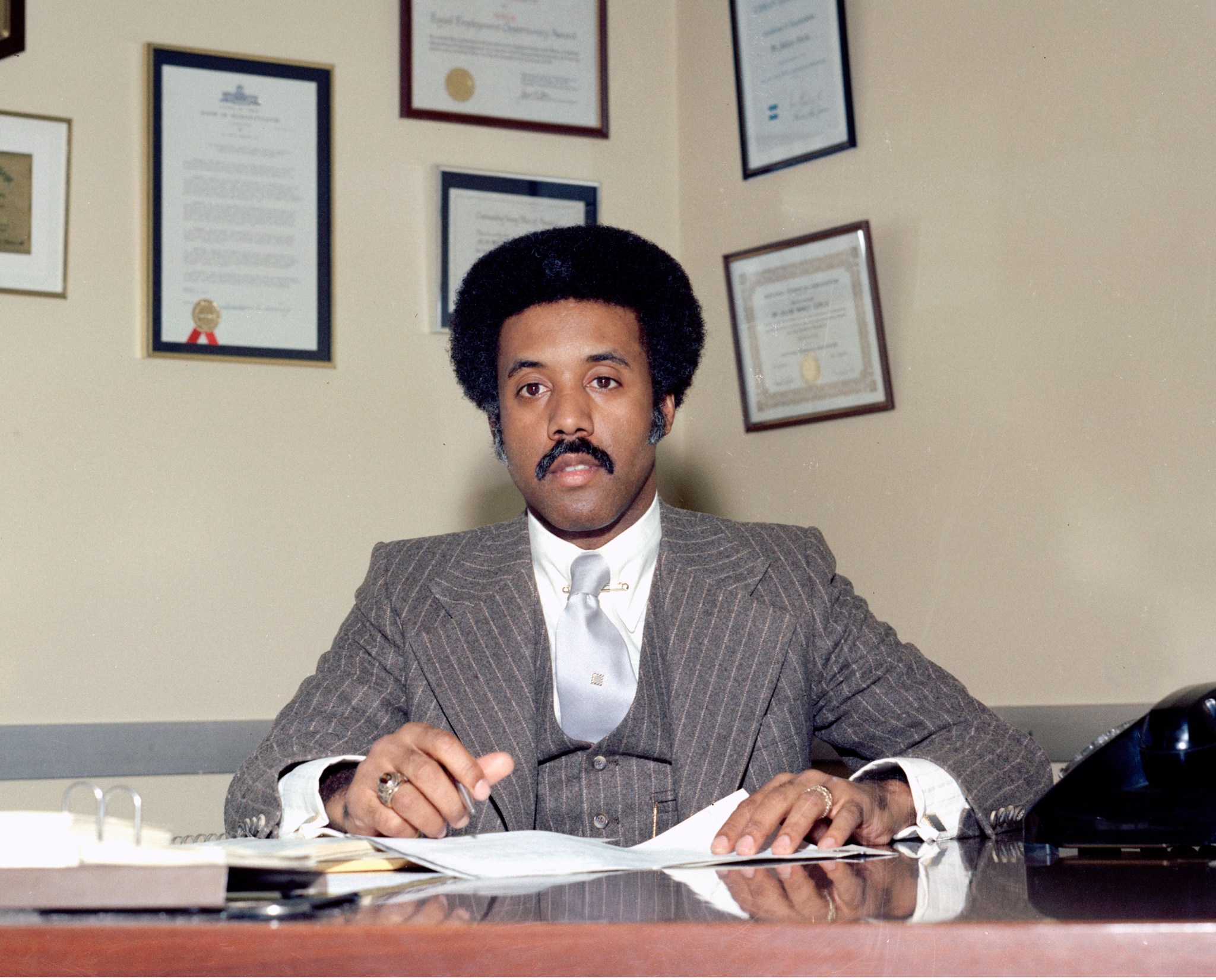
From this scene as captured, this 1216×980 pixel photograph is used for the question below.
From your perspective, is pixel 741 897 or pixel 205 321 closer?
pixel 741 897

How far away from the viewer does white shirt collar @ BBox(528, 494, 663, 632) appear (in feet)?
6.09

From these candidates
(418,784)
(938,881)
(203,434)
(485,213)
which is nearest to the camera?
(938,881)

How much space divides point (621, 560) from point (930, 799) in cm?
Result: 64

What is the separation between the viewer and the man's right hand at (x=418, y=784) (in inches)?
45.9

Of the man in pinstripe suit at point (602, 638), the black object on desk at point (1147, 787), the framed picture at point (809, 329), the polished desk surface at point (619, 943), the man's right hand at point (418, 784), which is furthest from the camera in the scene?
the framed picture at point (809, 329)

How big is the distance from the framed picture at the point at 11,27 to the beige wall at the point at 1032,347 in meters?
1.32

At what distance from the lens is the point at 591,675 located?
5.63 ft

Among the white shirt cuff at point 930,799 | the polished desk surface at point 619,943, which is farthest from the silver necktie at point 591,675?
the polished desk surface at point 619,943

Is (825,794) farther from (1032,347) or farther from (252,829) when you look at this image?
(1032,347)

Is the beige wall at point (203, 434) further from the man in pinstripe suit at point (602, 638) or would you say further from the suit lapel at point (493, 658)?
the suit lapel at point (493, 658)

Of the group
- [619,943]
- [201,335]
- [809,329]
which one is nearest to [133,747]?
[201,335]

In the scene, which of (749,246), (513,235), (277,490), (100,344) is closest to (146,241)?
(100,344)

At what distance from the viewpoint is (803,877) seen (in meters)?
0.90

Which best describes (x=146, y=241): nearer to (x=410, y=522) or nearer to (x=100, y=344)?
(x=100, y=344)
